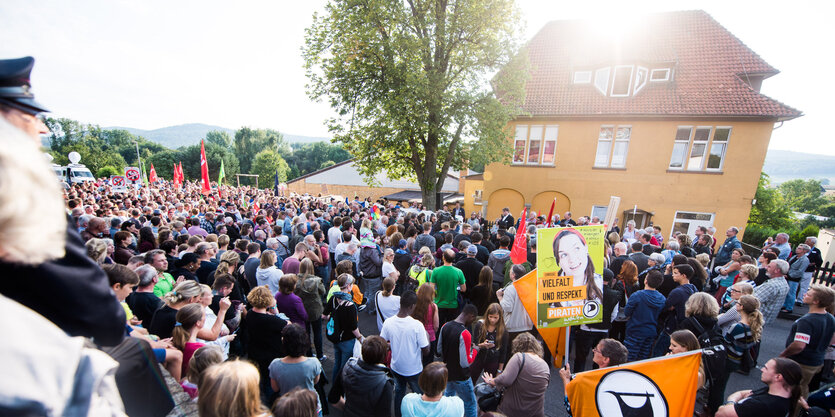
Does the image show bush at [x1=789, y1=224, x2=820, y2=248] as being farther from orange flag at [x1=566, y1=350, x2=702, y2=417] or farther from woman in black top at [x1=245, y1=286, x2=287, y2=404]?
woman in black top at [x1=245, y1=286, x2=287, y2=404]

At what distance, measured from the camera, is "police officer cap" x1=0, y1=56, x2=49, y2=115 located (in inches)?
43.4

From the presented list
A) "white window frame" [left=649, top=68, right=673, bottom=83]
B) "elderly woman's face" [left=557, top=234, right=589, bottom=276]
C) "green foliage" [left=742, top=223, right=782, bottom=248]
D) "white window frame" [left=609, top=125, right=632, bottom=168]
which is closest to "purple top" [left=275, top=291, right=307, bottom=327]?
"elderly woman's face" [left=557, top=234, right=589, bottom=276]

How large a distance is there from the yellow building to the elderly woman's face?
1311cm

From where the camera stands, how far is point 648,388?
9.68 ft

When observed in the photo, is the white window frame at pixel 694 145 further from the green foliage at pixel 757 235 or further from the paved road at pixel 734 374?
the paved road at pixel 734 374

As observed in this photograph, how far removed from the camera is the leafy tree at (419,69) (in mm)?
13344

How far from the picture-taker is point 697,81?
16188mm

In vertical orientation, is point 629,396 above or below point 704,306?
below

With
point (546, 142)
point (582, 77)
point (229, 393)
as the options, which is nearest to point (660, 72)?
point (582, 77)

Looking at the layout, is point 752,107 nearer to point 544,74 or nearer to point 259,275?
point 544,74

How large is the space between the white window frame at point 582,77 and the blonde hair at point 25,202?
20403 millimetres

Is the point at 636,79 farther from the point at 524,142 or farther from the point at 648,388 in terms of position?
the point at 648,388

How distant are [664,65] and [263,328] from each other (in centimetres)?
2082

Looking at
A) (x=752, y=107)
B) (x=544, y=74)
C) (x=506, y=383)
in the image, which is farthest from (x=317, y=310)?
(x=752, y=107)
